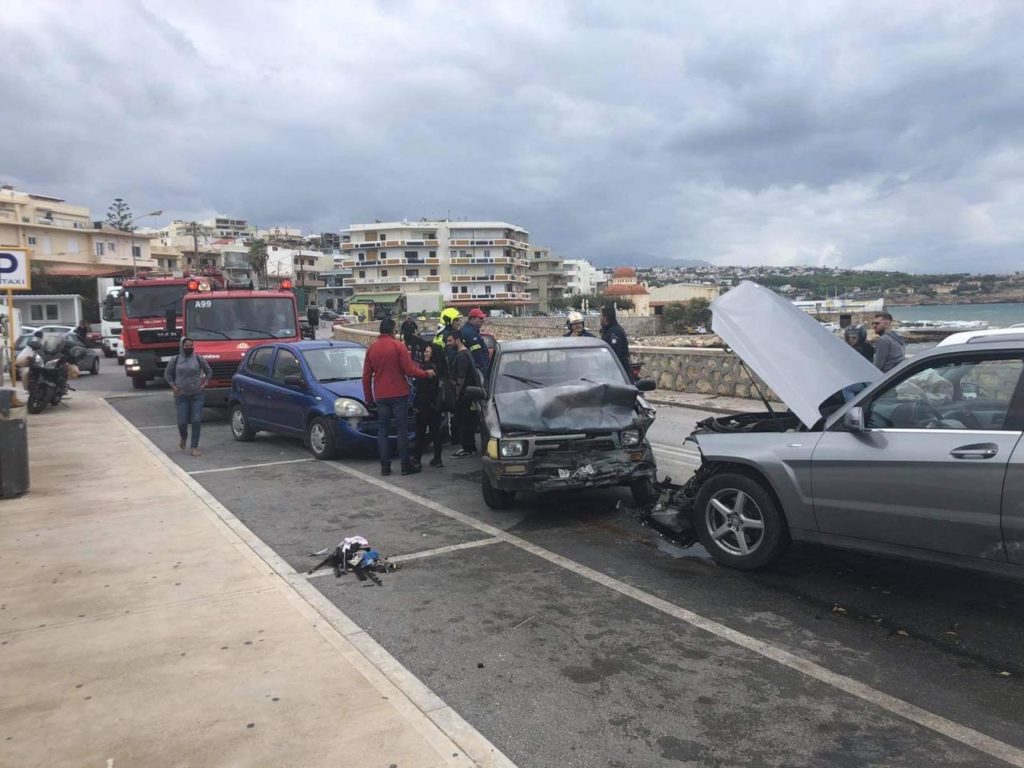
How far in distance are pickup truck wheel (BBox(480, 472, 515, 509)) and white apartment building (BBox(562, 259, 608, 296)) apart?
13007 centimetres

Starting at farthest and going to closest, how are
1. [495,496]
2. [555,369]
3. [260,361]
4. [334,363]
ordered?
[260,361] < [334,363] < [555,369] < [495,496]

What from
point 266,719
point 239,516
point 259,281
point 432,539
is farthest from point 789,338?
point 259,281

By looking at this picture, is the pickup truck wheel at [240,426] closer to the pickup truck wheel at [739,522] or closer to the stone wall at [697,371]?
the stone wall at [697,371]

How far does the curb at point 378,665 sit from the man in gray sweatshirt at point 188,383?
14.7ft

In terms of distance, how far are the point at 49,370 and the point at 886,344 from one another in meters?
15.5

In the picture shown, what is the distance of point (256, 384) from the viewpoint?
11.8 m

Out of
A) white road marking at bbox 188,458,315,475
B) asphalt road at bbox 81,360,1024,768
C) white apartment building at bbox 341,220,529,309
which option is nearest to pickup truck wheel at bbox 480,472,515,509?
asphalt road at bbox 81,360,1024,768

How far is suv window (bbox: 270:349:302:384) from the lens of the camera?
1109cm

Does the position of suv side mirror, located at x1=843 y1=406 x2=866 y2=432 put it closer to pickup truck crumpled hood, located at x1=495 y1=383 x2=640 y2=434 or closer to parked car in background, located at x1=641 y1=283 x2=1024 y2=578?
parked car in background, located at x1=641 y1=283 x2=1024 y2=578

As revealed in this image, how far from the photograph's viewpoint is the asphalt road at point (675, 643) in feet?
11.2

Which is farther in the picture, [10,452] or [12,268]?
[12,268]

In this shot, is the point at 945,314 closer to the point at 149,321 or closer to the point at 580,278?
the point at 149,321

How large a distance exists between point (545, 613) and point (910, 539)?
222 cm

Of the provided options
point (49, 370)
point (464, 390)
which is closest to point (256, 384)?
point (464, 390)
